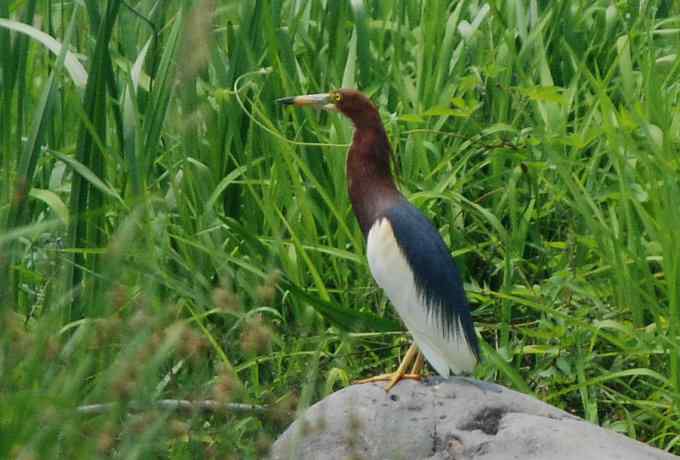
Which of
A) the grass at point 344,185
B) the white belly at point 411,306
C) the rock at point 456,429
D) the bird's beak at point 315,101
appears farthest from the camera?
the bird's beak at point 315,101

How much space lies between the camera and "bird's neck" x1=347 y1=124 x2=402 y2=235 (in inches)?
138

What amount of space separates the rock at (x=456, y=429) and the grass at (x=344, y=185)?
12cm

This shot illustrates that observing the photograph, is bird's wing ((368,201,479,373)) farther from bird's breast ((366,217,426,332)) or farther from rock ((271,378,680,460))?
rock ((271,378,680,460))

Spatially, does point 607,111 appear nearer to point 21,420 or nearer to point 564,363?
point 564,363

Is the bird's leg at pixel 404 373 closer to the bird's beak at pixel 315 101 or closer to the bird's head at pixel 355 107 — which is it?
the bird's head at pixel 355 107

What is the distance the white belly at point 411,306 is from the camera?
3314 mm

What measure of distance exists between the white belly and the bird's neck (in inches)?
3.5

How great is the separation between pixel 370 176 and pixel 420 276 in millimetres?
306

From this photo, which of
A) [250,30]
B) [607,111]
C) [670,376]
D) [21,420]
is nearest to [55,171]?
[250,30]

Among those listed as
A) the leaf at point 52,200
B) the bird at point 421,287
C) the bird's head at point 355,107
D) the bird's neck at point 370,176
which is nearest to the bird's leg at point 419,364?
the bird at point 421,287

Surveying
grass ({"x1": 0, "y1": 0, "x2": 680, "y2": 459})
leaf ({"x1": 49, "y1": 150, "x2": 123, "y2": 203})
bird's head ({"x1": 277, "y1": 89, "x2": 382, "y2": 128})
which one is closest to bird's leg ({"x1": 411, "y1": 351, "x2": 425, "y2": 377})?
grass ({"x1": 0, "y1": 0, "x2": 680, "y2": 459})

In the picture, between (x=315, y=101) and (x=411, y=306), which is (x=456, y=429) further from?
(x=315, y=101)

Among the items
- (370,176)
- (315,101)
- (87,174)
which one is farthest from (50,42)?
(370,176)

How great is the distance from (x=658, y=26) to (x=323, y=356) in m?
1.86
